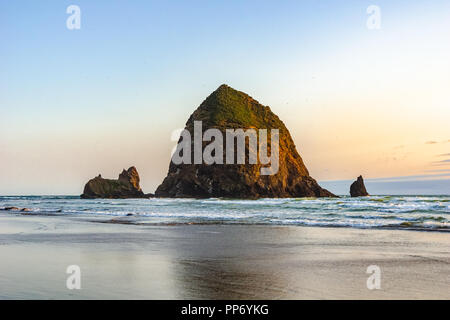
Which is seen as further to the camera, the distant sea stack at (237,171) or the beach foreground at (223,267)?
the distant sea stack at (237,171)

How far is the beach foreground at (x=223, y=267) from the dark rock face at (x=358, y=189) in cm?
9182

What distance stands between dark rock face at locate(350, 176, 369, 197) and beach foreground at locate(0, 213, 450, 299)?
9182 centimetres

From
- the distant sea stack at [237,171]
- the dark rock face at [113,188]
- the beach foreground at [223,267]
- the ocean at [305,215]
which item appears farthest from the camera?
the dark rock face at [113,188]

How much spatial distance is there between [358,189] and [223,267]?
9960cm

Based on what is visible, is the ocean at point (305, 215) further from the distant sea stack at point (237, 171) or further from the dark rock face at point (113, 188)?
the dark rock face at point (113, 188)

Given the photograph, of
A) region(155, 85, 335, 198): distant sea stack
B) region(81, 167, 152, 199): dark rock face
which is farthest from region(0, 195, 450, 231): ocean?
region(81, 167, 152, 199): dark rock face

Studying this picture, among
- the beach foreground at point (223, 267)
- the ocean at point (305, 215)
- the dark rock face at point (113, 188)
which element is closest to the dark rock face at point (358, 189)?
the dark rock face at point (113, 188)

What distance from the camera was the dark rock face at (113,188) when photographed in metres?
119

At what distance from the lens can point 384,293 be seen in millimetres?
6188

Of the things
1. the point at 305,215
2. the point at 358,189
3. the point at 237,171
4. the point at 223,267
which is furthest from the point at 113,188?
the point at 223,267

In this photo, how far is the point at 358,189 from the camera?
102 meters

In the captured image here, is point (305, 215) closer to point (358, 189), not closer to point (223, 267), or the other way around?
point (223, 267)

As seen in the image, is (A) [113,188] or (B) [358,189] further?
(A) [113,188]
